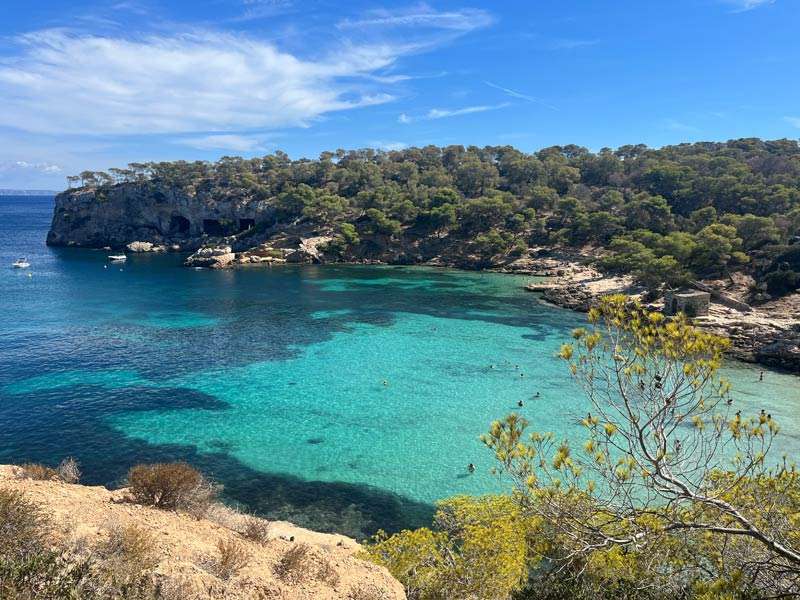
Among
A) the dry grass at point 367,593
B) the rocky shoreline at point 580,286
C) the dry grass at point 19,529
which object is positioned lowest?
Answer: the dry grass at point 367,593

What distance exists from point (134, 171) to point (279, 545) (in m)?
134

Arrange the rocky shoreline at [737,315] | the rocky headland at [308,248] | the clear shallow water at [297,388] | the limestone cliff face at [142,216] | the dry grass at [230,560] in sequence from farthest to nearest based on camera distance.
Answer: the limestone cliff face at [142,216] < the rocky headland at [308,248] < the rocky shoreline at [737,315] < the clear shallow water at [297,388] < the dry grass at [230,560]

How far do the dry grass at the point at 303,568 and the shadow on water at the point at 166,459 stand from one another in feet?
20.1

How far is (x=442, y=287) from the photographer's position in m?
72.6

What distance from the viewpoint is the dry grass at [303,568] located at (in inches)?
495

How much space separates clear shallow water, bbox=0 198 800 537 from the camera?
23.4 meters

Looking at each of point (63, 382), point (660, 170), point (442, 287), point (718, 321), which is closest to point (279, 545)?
point (63, 382)

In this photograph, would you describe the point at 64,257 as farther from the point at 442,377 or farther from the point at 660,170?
the point at 660,170

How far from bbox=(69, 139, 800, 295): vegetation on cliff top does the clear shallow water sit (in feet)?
77.5

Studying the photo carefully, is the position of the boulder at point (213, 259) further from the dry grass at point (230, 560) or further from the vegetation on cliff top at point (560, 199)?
the dry grass at point (230, 560)

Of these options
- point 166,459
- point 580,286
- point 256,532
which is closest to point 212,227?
point 580,286

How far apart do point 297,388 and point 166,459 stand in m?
11.1

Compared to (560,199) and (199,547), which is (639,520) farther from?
(560,199)

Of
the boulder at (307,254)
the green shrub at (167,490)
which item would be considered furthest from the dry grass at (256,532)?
the boulder at (307,254)
